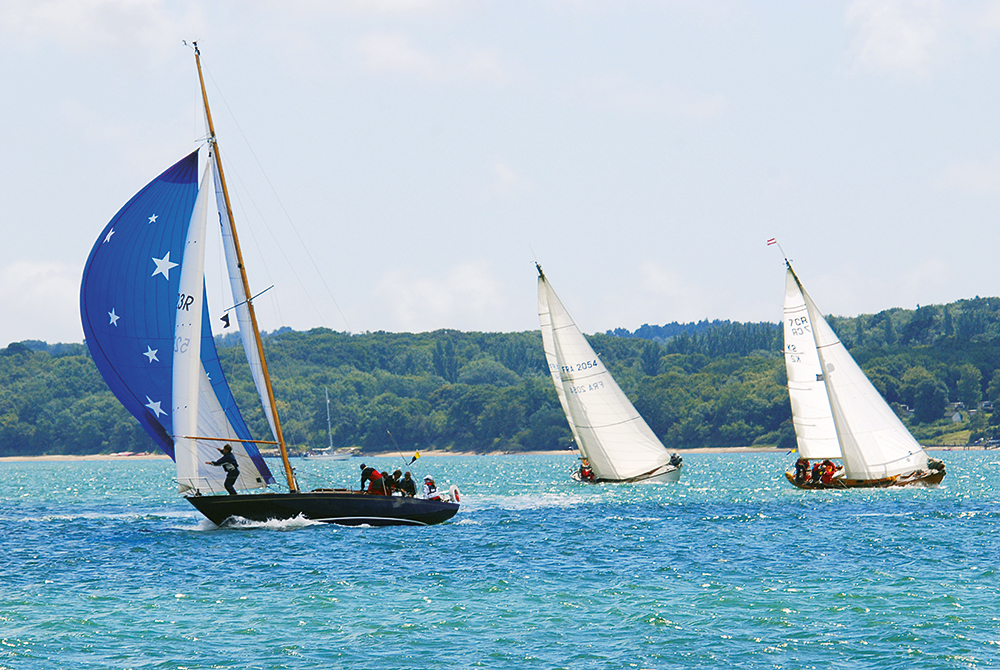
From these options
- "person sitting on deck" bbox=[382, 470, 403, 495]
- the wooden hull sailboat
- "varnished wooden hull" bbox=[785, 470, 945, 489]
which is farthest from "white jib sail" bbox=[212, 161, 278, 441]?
"varnished wooden hull" bbox=[785, 470, 945, 489]

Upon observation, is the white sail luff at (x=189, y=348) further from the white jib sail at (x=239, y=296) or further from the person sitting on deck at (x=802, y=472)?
the person sitting on deck at (x=802, y=472)

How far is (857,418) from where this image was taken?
49656 mm

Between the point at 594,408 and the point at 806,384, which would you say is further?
the point at 594,408

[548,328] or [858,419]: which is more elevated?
[548,328]

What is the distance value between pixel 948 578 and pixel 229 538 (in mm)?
19614

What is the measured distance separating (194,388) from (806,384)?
29.4 metres

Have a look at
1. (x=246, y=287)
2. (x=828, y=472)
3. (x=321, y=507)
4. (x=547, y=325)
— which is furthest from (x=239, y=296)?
(x=828, y=472)

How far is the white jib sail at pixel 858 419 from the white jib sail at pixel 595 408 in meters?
10.2

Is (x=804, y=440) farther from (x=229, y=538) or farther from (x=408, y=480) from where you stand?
(x=229, y=538)

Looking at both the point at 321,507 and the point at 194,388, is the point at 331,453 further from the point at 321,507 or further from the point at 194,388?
the point at 194,388

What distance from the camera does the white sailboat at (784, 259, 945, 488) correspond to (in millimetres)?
49781

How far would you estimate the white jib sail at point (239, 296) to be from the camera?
1426 inches

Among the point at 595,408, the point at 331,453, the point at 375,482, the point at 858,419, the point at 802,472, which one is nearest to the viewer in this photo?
the point at 375,482

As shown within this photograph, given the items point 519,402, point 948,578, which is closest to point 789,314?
point 948,578
